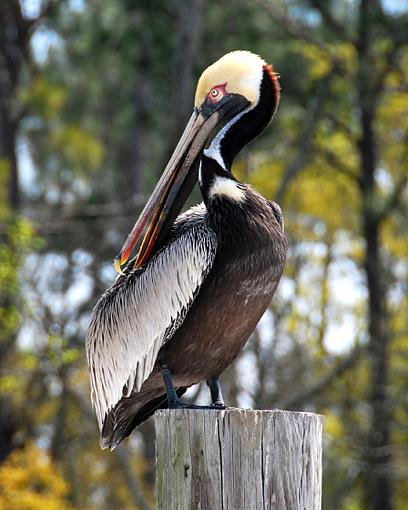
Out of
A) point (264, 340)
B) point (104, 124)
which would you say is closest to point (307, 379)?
point (264, 340)

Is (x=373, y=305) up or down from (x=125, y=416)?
up

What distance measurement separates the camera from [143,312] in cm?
518

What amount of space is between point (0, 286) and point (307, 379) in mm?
6508

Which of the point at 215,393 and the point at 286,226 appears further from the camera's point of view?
the point at 286,226

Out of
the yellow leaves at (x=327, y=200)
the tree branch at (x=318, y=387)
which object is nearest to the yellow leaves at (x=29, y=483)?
the tree branch at (x=318, y=387)

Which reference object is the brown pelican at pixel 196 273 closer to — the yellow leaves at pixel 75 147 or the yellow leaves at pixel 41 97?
the yellow leaves at pixel 41 97

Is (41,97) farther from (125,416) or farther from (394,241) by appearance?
(125,416)

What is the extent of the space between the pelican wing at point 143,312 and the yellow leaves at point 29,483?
9.06 metres

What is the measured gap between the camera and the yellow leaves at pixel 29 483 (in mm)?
14336

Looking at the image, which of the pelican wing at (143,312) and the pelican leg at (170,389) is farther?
the pelican wing at (143,312)

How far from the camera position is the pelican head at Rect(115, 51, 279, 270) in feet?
16.6

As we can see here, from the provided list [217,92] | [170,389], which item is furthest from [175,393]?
[217,92]

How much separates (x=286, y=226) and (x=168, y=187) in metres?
13.2

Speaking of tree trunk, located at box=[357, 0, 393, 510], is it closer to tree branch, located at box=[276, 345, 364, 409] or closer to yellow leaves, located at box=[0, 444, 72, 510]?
tree branch, located at box=[276, 345, 364, 409]
